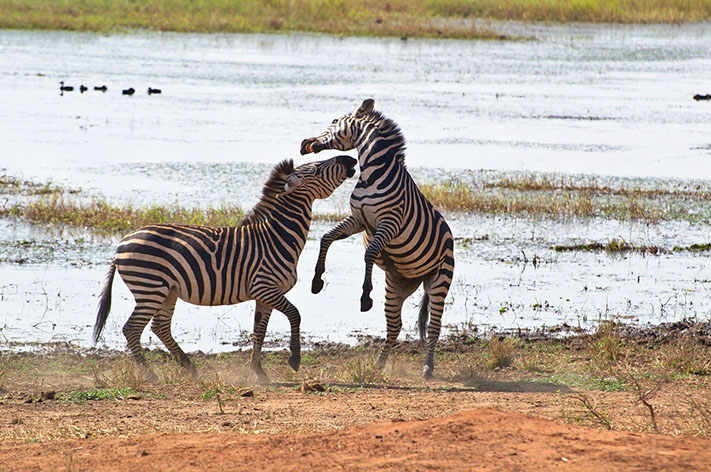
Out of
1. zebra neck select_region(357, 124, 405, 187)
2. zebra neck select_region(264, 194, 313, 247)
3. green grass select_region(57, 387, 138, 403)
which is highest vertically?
zebra neck select_region(357, 124, 405, 187)

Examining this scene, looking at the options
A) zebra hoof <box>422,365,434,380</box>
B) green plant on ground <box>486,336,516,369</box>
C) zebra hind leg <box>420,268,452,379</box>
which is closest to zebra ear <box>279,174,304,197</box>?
zebra hind leg <box>420,268,452,379</box>

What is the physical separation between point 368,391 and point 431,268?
1.98 m

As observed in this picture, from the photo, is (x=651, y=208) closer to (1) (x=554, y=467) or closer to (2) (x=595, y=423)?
(2) (x=595, y=423)

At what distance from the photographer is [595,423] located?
6.96 meters

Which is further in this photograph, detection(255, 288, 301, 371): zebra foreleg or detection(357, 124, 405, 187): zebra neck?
detection(357, 124, 405, 187): zebra neck

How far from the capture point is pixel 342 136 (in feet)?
33.4

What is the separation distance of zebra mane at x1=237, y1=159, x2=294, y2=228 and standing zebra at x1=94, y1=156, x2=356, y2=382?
0.03 feet

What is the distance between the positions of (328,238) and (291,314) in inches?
33.6

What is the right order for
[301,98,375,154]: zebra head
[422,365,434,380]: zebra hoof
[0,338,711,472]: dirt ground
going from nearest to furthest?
[0,338,711,472]: dirt ground < [422,365,434,380]: zebra hoof < [301,98,375,154]: zebra head

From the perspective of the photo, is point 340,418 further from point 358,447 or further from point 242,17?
point 242,17

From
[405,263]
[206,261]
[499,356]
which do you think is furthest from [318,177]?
[499,356]

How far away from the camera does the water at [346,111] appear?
39.9 feet

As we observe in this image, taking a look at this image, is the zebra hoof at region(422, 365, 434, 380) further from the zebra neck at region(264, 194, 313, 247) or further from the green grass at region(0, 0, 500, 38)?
the green grass at region(0, 0, 500, 38)

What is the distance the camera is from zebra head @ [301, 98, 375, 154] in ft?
33.4
